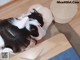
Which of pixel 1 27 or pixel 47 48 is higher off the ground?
pixel 1 27

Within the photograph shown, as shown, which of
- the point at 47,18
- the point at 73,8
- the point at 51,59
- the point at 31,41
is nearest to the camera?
the point at 51,59

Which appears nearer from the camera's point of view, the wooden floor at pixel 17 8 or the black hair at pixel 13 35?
the black hair at pixel 13 35

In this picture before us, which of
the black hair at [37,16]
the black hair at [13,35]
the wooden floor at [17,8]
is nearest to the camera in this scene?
the black hair at [13,35]

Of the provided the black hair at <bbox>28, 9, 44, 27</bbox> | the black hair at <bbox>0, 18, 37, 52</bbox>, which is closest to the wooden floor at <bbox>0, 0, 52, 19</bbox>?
the black hair at <bbox>28, 9, 44, 27</bbox>

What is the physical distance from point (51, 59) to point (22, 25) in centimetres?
25

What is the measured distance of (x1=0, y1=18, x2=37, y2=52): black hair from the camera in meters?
1.02

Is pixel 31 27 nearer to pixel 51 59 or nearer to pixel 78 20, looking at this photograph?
pixel 51 59

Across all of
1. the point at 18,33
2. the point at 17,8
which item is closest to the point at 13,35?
the point at 18,33

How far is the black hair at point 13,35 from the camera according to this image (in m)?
1.02

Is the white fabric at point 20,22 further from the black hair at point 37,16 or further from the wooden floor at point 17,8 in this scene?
the wooden floor at point 17,8

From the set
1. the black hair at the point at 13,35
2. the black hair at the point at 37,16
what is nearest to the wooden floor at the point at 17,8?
the black hair at the point at 37,16

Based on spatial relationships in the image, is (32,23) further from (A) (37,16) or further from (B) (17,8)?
(B) (17,8)

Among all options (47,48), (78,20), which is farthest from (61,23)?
(47,48)

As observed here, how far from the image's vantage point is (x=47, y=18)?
1.23 meters
